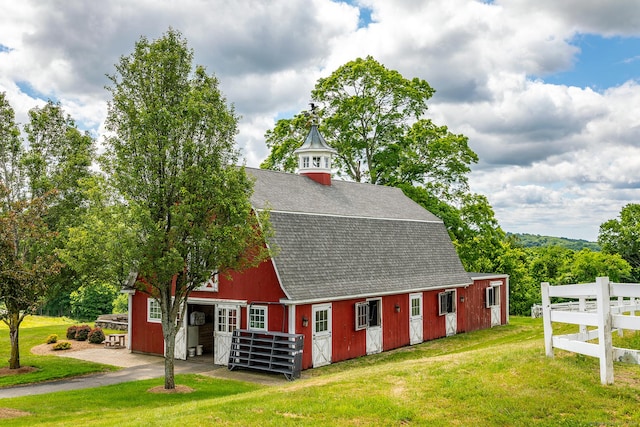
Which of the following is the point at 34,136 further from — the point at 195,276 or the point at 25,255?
the point at 195,276

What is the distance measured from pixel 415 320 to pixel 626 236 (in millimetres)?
36854

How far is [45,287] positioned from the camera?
17656 mm

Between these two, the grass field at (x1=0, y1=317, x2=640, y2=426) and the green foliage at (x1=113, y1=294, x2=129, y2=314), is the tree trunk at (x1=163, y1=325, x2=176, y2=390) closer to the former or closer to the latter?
the grass field at (x1=0, y1=317, x2=640, y2=426)

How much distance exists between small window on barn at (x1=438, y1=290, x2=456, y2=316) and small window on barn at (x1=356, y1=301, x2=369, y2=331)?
5140 mm

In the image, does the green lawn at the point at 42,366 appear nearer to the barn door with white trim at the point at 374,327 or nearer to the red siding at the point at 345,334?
the red siding at the point at 345,334

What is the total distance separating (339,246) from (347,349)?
3695 millimetres

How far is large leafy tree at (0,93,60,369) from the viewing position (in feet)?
55.7

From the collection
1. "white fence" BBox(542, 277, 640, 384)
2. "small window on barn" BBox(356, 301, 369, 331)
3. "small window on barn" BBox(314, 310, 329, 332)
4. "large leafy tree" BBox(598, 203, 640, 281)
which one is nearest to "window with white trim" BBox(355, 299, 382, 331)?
"small window on barn" BBox(356, 301, 369, 331)

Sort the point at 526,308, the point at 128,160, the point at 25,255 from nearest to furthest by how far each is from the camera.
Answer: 1. the point at 128,160
2. the point at 25,255
3. the point at 526,308

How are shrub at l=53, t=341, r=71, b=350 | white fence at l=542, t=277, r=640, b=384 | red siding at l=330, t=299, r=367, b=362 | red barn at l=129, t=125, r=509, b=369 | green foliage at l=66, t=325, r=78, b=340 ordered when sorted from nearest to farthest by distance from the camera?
white fence at l=542, t=277, r=640, b=384 < red barn at l=129, t=125, r=509, b=369 < red siding at l=330, t=299, r=367, b=362 < shrub at l=53, t=341, r=71, b=350 < green foliage at l=66, t=325, r=78, b=340

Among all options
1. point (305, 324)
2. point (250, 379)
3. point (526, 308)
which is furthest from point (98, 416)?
point (526, 308)

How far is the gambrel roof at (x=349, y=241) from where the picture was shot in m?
18.5

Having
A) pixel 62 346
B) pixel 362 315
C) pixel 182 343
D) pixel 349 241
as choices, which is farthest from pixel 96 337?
pixel 362 315

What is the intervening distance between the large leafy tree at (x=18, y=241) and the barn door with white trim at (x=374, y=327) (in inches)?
410
